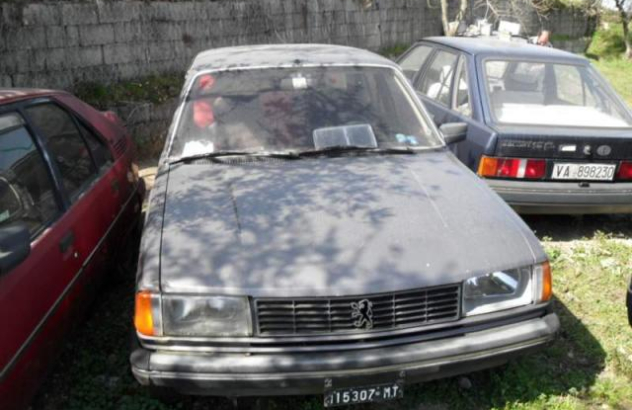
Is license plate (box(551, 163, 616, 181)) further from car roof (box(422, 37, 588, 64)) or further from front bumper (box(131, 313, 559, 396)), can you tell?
front bumper (box(131, 313, 559, 396))

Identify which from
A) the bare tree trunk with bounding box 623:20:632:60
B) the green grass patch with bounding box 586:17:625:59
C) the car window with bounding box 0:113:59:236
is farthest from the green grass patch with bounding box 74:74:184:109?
the green grass patch with bounding box 586:17:625:59

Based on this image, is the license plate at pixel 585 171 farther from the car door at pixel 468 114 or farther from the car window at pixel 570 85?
the car window at pixel 570 85

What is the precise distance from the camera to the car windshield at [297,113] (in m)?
3.51

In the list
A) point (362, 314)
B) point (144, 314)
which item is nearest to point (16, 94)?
point (144, 314)

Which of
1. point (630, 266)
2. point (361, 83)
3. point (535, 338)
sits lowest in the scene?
point (630, 266)

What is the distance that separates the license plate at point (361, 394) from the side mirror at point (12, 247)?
1409mm

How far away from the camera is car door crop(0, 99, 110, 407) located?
8.00ft

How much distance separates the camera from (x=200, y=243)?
103 inches

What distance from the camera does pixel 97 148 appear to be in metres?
3.92

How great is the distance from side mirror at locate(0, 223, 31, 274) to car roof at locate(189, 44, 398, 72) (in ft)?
6.21

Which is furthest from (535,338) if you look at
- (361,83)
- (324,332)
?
(361,83)

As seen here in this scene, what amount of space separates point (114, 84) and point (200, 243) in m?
6.20

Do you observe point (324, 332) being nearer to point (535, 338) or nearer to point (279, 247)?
point (279, 247)

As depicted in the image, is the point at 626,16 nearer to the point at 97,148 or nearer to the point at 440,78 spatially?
the point at 440,78
